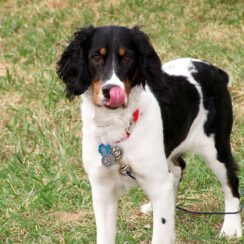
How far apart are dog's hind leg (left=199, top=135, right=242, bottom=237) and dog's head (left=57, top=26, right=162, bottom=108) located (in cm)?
92

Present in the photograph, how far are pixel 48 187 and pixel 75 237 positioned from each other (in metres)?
0.68

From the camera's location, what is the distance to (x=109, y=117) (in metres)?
4.45

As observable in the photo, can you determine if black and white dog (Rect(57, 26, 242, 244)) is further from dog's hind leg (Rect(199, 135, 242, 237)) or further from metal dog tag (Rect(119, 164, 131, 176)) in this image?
dog's hind leg (Rect(199, 135, 242, 237))

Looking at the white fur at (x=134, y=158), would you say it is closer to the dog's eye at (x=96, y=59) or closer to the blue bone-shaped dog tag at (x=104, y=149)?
the blue bone-shaped dog tag at (x=104, y=149)

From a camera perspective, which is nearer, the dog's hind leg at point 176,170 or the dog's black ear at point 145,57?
the dog's black ear at point 145,57

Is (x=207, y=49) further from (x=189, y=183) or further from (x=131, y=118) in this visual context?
(x=131, y=118)

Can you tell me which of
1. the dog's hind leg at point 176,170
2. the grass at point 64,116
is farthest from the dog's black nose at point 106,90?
the dog's hind leg at point 176,170

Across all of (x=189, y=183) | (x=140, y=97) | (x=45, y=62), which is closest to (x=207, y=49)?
(x=45, y=62)

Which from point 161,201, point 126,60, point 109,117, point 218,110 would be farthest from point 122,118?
point 218,110

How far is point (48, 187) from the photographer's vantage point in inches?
226

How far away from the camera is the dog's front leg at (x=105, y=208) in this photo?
4562 millimetres

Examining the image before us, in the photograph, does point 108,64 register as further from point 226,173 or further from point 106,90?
point 226,173

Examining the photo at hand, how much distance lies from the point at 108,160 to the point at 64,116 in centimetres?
286

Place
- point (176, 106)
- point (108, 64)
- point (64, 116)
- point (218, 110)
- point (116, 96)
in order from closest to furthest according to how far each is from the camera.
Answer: point (116, 96), point (108, 64), point (176, 106), point (218, 110), point (64, 116)
